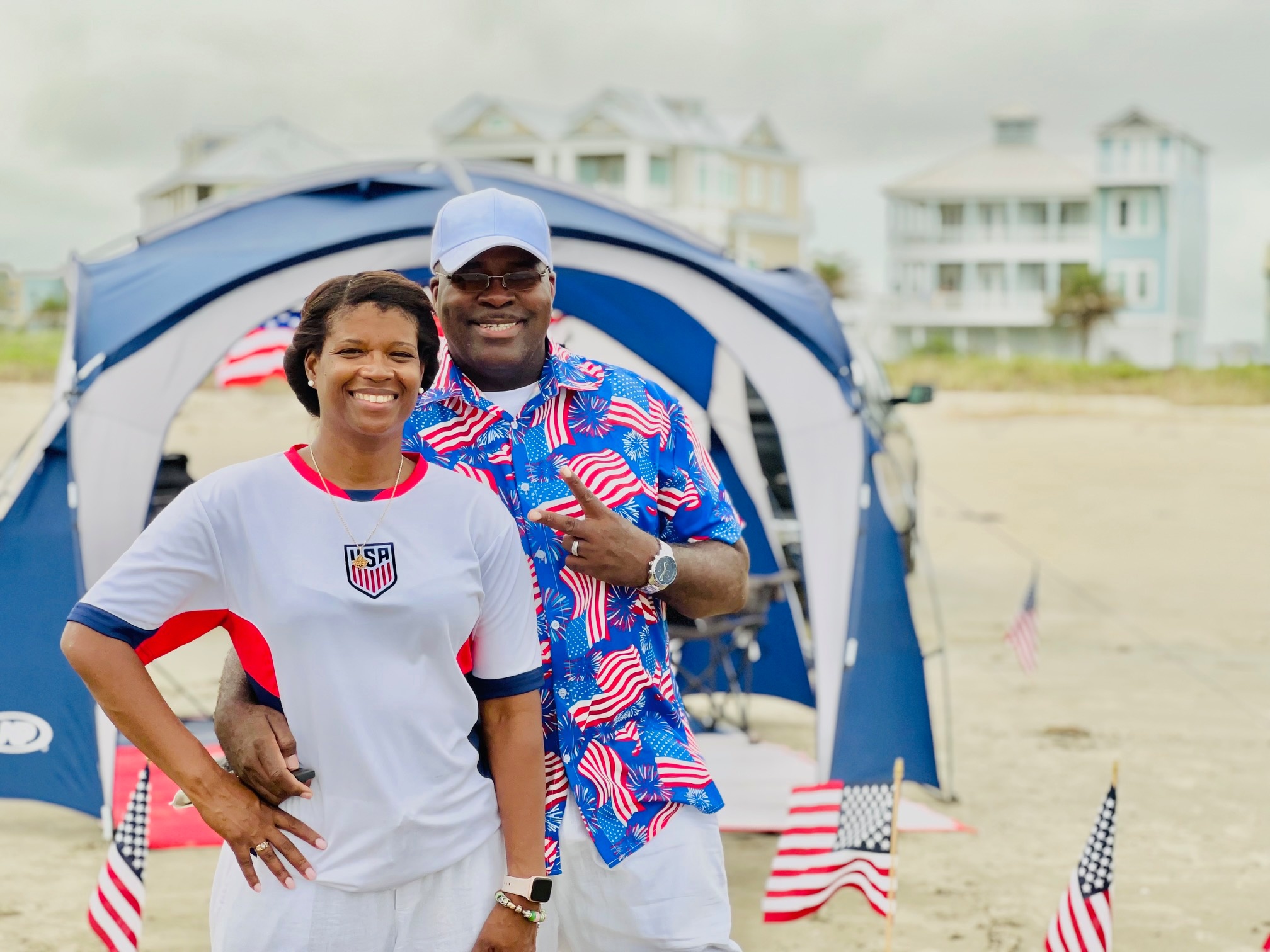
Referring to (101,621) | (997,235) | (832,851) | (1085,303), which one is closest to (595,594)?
(101,621)

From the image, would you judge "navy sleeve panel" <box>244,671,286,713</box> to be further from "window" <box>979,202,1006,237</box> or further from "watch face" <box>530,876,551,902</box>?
"window" <box>979,202,1006,237</box>

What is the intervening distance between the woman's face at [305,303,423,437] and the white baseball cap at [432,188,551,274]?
0.30m

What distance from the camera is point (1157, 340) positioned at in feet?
150

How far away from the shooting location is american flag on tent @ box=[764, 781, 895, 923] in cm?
411

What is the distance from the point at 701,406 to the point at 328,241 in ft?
8.22

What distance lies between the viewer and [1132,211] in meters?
46.9

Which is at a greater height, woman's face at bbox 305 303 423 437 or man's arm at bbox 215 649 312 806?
woman's face at bbox 305 303 423 437

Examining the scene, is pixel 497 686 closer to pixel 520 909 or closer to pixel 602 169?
pixel 520 909

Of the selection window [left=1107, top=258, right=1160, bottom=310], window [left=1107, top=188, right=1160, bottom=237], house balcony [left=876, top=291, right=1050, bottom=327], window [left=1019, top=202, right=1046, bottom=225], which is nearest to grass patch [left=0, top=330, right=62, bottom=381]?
house balcony [left=876, top=291, right=1050, bottom=327]

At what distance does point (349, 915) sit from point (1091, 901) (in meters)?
2.20

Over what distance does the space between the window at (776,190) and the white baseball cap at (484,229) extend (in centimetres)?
4588

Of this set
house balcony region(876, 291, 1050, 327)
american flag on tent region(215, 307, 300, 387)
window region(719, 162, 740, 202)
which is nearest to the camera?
american flag on tent region(215, 307, 300, 387)

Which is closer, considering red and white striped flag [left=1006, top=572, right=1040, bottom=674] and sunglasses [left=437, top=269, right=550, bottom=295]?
sunglasses [left=437, top=269, right=550, bottom=295]

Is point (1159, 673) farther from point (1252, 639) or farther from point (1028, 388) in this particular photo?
point (1028, 388)
